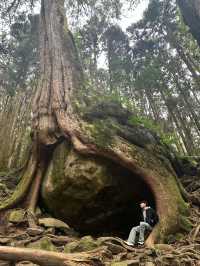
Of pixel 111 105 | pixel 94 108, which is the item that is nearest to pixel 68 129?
pixel 94 108

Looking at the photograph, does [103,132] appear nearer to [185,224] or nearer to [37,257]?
[185,224]

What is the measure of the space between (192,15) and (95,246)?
4609mm

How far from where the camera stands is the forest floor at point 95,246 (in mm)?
4273

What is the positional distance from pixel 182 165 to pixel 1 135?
5.74 meters

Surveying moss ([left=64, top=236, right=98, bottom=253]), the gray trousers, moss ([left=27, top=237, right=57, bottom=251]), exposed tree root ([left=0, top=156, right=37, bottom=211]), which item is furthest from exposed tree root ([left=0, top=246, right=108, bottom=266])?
exposed tree root ([left=0, top=156, right=37, bottom=211])

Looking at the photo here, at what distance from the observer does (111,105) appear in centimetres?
798

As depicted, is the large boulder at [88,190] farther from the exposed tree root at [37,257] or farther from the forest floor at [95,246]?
the exposed tree root at [37,257]

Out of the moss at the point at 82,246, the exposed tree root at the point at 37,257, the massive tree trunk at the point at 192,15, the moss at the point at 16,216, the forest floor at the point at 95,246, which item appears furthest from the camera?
the moss at the point at 16,216

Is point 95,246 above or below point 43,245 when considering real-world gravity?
below

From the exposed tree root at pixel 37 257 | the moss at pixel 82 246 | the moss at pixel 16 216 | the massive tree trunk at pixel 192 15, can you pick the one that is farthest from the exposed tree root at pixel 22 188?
the massive tree trunk at pixel 192 15

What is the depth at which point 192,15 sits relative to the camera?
5.91 m

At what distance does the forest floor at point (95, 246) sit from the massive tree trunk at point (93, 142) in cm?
43

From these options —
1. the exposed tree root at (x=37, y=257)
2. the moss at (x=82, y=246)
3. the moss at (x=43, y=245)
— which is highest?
the moss at (x=43, y=245)

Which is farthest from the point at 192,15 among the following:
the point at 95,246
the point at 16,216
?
the point at 16,216
